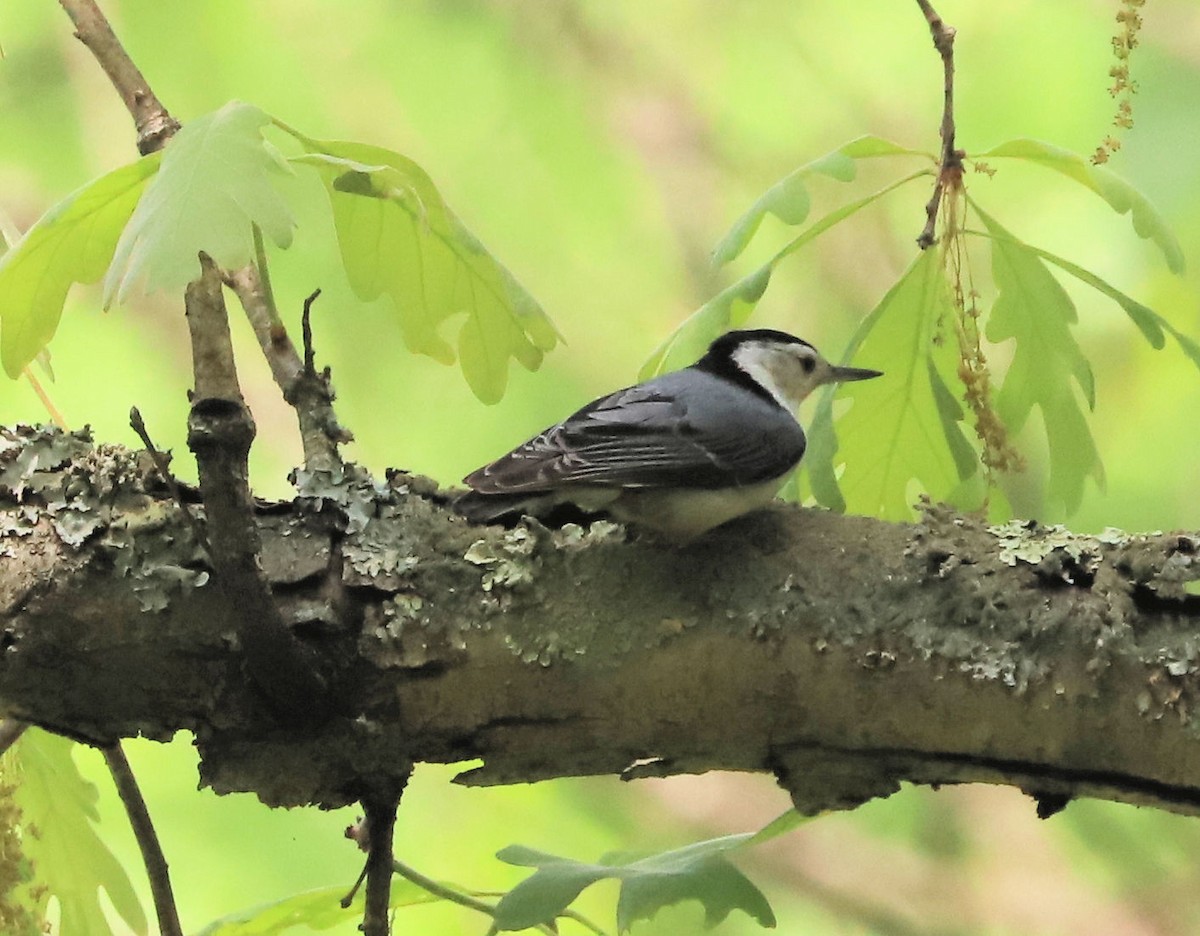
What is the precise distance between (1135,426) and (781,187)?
2.42ft

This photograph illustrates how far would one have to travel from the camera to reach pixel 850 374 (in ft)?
3.05

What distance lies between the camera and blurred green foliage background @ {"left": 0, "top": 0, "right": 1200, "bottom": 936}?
133 centimetres

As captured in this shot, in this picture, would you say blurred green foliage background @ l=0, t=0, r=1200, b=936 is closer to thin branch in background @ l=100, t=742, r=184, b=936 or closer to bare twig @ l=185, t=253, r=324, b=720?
thin branch in background @ l=100, t=742, r=184, b=936

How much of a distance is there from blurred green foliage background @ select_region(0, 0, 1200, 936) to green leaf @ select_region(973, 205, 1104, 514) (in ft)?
1.62

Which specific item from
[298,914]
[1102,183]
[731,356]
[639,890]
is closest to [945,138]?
[1102,183]

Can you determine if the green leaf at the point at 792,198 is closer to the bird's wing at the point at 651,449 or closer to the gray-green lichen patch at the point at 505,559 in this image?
the bird's wing at the point at 651,449

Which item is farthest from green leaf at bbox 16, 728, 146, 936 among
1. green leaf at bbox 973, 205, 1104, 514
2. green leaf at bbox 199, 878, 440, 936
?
green leaf at bbox 973, 205, 1104, 514

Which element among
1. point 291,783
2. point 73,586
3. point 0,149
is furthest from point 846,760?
point 0,149

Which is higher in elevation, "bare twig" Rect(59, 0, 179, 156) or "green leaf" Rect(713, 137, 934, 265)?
"bare twig" Rect(59, 0, 179, 156)

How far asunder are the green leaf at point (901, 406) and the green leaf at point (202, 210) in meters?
0.46

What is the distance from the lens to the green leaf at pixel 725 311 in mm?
820

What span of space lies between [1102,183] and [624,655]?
0.46 meters

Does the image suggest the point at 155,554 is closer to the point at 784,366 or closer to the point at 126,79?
the point at 126,79

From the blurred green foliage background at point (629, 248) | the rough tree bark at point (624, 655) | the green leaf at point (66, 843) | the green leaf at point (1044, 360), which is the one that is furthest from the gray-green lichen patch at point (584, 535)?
the blurred green foliage background at point (629, 248)
